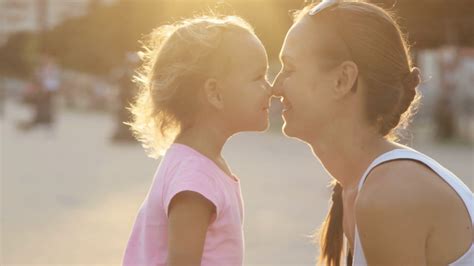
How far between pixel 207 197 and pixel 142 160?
11.7 meters

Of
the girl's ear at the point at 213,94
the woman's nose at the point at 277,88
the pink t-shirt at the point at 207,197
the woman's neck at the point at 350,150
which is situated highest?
the woman's nose at the point at 277,88

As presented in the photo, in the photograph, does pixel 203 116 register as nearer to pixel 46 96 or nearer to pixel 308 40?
pixel 308 40

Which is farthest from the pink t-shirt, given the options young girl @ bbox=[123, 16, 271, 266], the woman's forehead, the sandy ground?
the sandy ground

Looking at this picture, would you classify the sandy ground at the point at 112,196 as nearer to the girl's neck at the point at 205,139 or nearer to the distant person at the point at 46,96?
the distant person at the point at 46,96

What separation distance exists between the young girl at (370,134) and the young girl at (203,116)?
0.74ft

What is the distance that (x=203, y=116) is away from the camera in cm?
306

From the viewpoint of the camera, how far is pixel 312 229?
775 cm

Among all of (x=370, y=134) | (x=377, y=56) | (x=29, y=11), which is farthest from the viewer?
(x=29, y=11)

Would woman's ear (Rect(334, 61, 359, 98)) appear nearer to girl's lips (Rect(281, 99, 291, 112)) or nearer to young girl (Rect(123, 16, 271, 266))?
girl's lips (Rect(281, 99, 291, 112))

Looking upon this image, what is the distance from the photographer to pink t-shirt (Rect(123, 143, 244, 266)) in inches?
112

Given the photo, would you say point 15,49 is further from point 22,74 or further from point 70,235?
point 70,235

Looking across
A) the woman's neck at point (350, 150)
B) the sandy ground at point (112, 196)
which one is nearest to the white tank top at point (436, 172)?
the woman's neck at point (350, 150)

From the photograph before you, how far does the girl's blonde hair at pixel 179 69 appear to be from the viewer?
9.86 ft

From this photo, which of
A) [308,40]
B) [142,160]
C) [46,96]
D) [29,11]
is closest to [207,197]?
[308,40]
